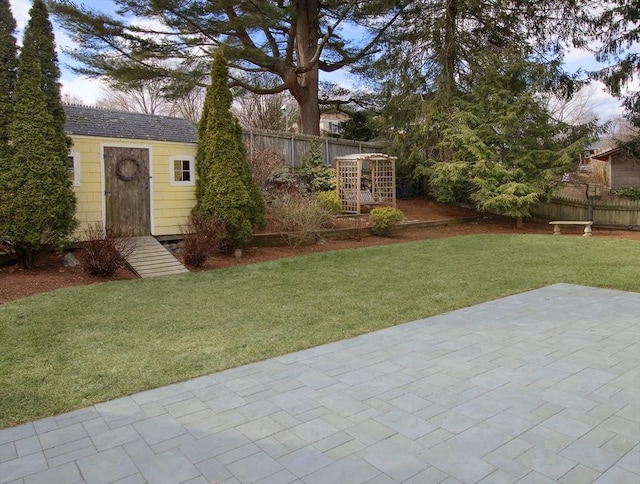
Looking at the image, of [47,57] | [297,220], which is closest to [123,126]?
[47,57]

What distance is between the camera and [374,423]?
9.61ft

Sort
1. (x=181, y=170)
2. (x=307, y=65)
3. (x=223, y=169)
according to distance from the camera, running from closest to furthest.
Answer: (x=223, y=169) < (x=181, y=170) < (x=307, y=65)

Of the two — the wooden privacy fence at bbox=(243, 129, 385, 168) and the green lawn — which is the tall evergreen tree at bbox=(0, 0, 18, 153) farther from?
the wooden privacy fence at bbox=(243, 129, 385, 168)

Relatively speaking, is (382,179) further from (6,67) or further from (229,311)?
(6,67)

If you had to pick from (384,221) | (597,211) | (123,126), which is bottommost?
(384,221)

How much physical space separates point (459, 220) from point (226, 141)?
9.40 metres

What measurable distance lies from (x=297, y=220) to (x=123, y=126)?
4.15 meters

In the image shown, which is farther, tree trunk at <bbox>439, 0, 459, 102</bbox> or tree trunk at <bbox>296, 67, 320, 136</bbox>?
tree trunk at <bbox>296, 67, 320, 136</bbox>

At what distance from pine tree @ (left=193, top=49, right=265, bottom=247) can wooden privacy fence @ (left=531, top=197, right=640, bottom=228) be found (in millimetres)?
11833

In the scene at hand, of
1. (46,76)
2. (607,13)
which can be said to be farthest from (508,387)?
(607,13)

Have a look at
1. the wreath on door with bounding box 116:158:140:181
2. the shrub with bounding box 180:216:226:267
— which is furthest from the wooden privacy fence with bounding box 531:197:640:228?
the wreath on door with bounding box 116:158:140:181

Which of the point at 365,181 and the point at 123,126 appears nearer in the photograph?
the point at 123,126

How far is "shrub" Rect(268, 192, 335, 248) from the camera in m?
10.3

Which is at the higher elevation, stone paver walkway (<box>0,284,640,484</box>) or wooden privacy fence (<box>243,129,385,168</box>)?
wooden privacy fence (<box>243,129,385,168</box>)
